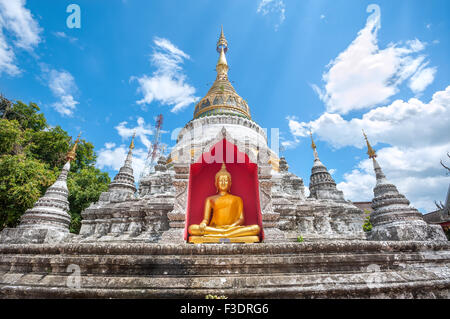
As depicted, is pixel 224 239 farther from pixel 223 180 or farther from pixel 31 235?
pixel 31 235

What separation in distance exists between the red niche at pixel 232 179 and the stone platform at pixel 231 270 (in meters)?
2.85

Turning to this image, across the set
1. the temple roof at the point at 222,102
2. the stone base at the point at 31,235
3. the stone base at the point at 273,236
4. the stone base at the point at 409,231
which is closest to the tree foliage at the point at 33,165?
the stone base at the point at 31,235

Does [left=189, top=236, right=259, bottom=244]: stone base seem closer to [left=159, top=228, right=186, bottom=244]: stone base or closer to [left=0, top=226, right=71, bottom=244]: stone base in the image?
[left=159, top=228, right=186, bottom=244]: stone base

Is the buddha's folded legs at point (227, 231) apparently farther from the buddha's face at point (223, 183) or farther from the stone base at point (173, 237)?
the buddha's face at point (223, 183)

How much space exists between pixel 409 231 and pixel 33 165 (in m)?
18.6

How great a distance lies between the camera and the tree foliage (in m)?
12.4

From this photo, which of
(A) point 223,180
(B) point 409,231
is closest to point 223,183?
(A) point 223,180

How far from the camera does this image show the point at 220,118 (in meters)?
18.5

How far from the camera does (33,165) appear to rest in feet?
44.7

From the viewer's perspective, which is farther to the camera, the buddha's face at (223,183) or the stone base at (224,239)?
the buddha's face at (223,183)

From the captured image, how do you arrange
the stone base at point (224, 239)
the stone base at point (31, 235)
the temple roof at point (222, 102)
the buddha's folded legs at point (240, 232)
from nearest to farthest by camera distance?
the stone base at point (224, 239), the buddha's folded legs at point (240, 232), the stone base at point (31, 235), the temple roof at point (222, 102)

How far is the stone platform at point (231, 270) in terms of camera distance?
2.48 m

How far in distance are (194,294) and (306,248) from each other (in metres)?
1.50
